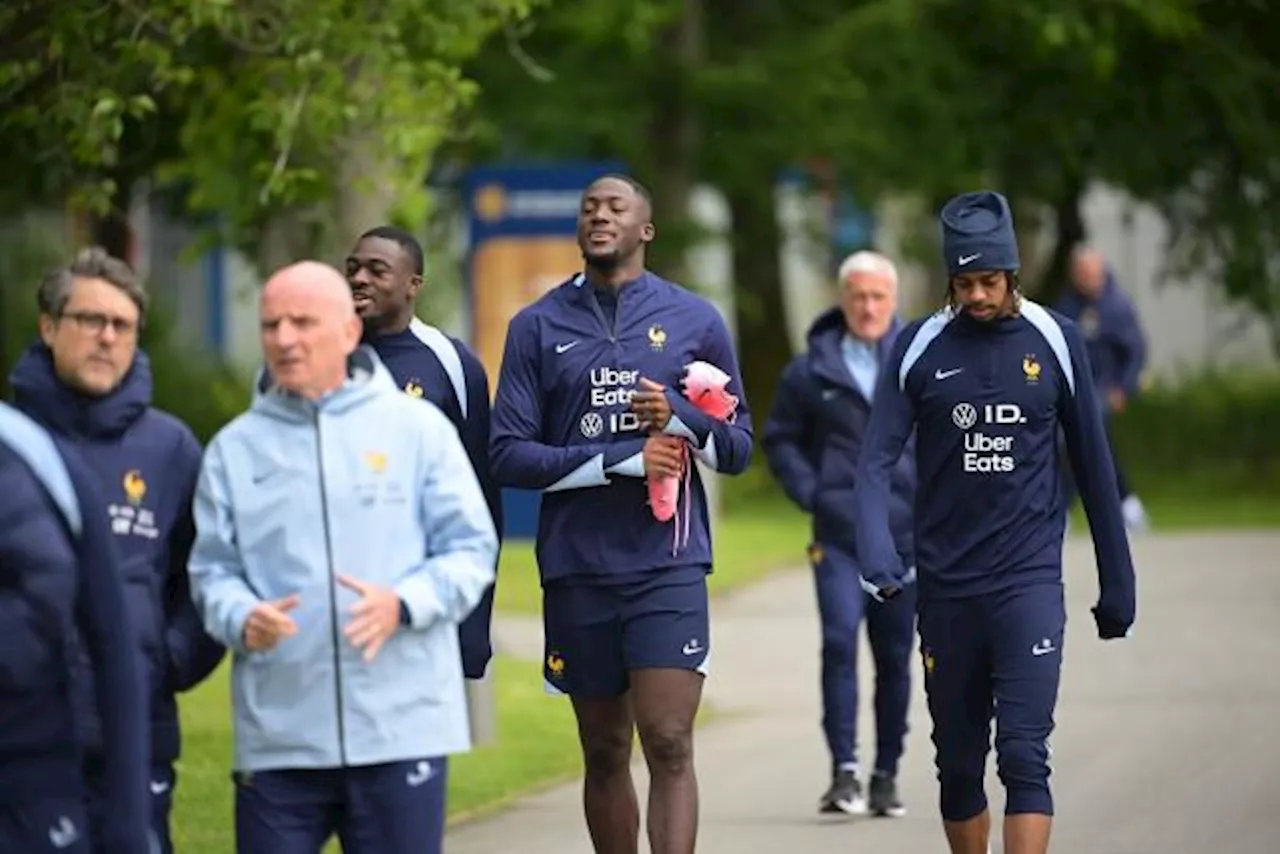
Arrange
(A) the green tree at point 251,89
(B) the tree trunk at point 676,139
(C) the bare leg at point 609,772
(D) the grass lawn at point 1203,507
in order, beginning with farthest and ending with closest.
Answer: (B) the tree trunk at point 676,139 < (D) the grass lawn at point 1203,507 < (A) the green tree at point 251,89 < (C) the bare leg at point 609,772

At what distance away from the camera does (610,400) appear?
10.4 m

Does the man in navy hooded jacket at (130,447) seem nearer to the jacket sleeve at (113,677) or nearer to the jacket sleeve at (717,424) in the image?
the jacket sleeve at (113,677)

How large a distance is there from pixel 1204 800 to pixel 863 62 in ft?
65.2

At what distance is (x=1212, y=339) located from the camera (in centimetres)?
5959

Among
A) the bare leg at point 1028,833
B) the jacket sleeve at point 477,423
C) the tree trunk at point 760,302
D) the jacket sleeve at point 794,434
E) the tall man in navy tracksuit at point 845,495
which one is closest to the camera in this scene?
the bare leg at point 1028,833

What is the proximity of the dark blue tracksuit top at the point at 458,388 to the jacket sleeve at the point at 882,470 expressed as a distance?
3.56ft

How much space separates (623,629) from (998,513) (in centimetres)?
112

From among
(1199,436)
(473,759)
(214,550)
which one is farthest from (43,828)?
(1199,436)

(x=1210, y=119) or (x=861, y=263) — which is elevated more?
(x=1210, y=119)

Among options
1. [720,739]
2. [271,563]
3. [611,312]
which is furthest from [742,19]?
[271,563]

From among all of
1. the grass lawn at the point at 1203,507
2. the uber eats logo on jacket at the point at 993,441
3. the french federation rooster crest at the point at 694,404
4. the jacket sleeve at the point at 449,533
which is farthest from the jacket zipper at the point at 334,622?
the grass lawn at the point at 1203,507

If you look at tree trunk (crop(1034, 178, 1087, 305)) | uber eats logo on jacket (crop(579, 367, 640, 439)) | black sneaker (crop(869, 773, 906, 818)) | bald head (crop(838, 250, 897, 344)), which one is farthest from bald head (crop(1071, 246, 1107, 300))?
uber eats logo on jacket (crop(579, 367, 640, 439))

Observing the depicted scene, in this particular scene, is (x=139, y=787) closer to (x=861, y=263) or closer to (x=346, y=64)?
(x=861, y=263)

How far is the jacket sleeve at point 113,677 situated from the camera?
7375 mm
